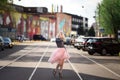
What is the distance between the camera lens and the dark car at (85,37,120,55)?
44091 mm

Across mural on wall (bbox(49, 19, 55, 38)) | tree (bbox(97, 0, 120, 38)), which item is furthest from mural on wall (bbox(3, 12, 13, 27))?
mural on wall (bbox(49, 19, 55, 38))

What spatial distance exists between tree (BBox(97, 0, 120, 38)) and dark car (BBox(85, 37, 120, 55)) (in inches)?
923

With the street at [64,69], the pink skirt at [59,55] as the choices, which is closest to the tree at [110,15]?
the street at [64,69]

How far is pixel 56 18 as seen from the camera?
645 ft

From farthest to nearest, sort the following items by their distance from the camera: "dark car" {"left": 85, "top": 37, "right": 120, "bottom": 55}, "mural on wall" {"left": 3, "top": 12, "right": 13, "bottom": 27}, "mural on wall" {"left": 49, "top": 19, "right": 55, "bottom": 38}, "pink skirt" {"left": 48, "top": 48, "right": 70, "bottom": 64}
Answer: "mural on wall" {"left": 49, "top": 19, "right": 55, "bottom": 38} < "mural on wall" {"left": 3, "top": 12, "right": 13, "bottom": 27} < "dark car" {"left": 85, "top": 37, "right": 120, "bottom": 55} < "pink skirt" {"left": 48, "top": 48, "right": 70, "bottom": 64}

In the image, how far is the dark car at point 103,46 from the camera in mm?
44091

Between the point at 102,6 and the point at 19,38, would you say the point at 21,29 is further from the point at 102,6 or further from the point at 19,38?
the point at 102,6

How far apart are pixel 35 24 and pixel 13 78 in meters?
136

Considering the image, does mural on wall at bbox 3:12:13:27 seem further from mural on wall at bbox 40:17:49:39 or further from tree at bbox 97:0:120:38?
tree at bbox 97:0:120:38

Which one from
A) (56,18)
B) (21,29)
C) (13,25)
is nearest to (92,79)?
(13,25)

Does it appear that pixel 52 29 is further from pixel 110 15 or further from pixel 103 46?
pixel 103 46

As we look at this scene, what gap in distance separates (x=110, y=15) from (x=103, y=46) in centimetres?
2719

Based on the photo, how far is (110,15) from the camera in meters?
70.9

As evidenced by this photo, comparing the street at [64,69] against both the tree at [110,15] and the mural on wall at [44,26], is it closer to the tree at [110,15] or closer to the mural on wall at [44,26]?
the tree at [110,15]
